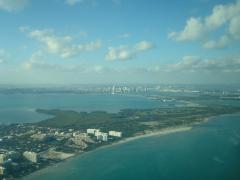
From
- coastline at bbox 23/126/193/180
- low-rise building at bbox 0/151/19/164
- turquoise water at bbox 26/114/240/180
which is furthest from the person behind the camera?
low-rise building at bbox 0/151/19/164

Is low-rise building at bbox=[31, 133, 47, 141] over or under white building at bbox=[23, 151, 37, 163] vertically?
over

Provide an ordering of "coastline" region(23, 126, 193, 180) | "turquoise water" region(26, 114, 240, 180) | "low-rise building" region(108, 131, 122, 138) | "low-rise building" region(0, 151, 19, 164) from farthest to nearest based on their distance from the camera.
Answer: "low-rise building" region(108, 131, 122, 138) < "low-rise building" region(0, 151, 19, 164) < "coastline" region(23, 126, 193, 180) < "turquoise water" region(26, 114, 240, 180)

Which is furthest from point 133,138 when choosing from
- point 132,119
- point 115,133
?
point 132,119

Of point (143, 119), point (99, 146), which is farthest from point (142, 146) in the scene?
point (143, 119)

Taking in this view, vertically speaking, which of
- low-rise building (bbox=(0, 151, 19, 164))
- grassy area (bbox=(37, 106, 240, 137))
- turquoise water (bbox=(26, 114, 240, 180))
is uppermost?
grassy area (bbox=(37, 106, 240, 137))

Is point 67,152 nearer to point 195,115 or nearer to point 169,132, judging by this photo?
point 169,132

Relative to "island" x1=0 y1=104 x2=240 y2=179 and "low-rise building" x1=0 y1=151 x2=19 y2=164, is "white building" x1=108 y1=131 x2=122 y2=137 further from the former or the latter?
"low-rise building" x1=0 y1=151 x2=19 y2=164

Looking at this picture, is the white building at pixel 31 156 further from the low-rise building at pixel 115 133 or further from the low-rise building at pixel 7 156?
the low-rise building at pixel 115 133

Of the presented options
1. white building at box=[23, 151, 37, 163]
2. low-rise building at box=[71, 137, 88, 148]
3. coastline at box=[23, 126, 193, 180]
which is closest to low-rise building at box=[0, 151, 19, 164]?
white building at box=[23, 151, 37, 163]
